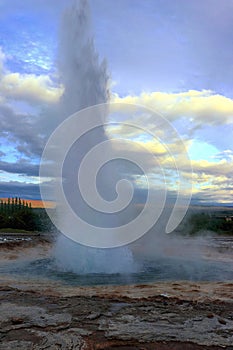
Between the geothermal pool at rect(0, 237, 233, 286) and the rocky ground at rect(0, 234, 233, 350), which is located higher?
the rocky ground at rect(0, 234, 233, 350)

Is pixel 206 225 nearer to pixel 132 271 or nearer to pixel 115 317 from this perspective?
pixel 132 271

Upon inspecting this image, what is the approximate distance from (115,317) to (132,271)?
6.52 m

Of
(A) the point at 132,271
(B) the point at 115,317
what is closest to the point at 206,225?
(A) the point at 132,271

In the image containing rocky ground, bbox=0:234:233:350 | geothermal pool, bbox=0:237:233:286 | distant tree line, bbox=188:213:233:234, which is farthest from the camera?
distant tree line, bbox=188:213:233:234

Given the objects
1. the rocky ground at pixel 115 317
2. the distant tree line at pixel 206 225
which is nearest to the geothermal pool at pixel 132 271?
the rocky ground at pixel 115 317

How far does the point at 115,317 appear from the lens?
736 cm

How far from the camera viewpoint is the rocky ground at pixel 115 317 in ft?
19.7

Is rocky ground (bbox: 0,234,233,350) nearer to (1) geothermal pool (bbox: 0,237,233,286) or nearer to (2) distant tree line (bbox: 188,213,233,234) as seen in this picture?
(1) geothermal pool (bbox: 0,237,233,286)

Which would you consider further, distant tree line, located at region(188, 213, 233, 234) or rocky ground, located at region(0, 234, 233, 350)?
distant tree line, located at region(188, 213, 233, 234)

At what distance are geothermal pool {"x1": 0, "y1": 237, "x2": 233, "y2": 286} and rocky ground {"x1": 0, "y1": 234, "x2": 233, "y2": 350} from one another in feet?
4.59

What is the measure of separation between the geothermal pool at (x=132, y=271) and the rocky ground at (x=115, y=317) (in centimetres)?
140

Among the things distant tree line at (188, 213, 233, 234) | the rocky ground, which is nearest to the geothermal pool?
the rocky ground

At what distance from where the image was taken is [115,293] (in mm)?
9758

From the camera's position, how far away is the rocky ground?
6016 millimetres
